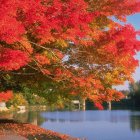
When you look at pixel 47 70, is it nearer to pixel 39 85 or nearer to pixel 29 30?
pixel 29 30

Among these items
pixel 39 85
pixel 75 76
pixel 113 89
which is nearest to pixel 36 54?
pixel 75 76

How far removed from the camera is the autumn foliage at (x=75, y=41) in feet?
54.3

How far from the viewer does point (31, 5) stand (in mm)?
17016

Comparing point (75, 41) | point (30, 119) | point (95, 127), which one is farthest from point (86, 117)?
point (75, 41)

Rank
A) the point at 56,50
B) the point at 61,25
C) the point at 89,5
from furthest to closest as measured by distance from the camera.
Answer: the point at 56,50, the point at 89,5, the point at 61,25

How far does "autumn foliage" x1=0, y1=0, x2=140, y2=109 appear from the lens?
54.3 feet

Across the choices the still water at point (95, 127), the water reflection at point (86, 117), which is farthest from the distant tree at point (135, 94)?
the still water at point (95, 127)

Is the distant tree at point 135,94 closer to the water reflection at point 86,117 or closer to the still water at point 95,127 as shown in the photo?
the water reflection at point 86,117

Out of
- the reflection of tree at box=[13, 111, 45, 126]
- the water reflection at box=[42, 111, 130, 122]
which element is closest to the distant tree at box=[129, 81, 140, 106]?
the water reflection at box=[42, 111, 130, 122]

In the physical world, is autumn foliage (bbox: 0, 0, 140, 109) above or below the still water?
above

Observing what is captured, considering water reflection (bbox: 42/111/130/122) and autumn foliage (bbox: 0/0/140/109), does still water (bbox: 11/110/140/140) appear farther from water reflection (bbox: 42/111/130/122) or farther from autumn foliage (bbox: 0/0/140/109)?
autumn foliage (bbox: 0/0/140/109)

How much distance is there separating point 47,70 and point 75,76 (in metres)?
1.72

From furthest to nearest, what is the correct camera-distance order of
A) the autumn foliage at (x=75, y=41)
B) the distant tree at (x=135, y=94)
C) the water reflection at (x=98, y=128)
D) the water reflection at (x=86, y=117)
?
the distant tree at (x=135, y=94) < the water reflection at (x=86, y=117) < the water reflection at (x=98, y=128) < the autumn foliage at (x=75, y=41)

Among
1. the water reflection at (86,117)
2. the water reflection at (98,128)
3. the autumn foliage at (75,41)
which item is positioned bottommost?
the water reflection at (98,128)
